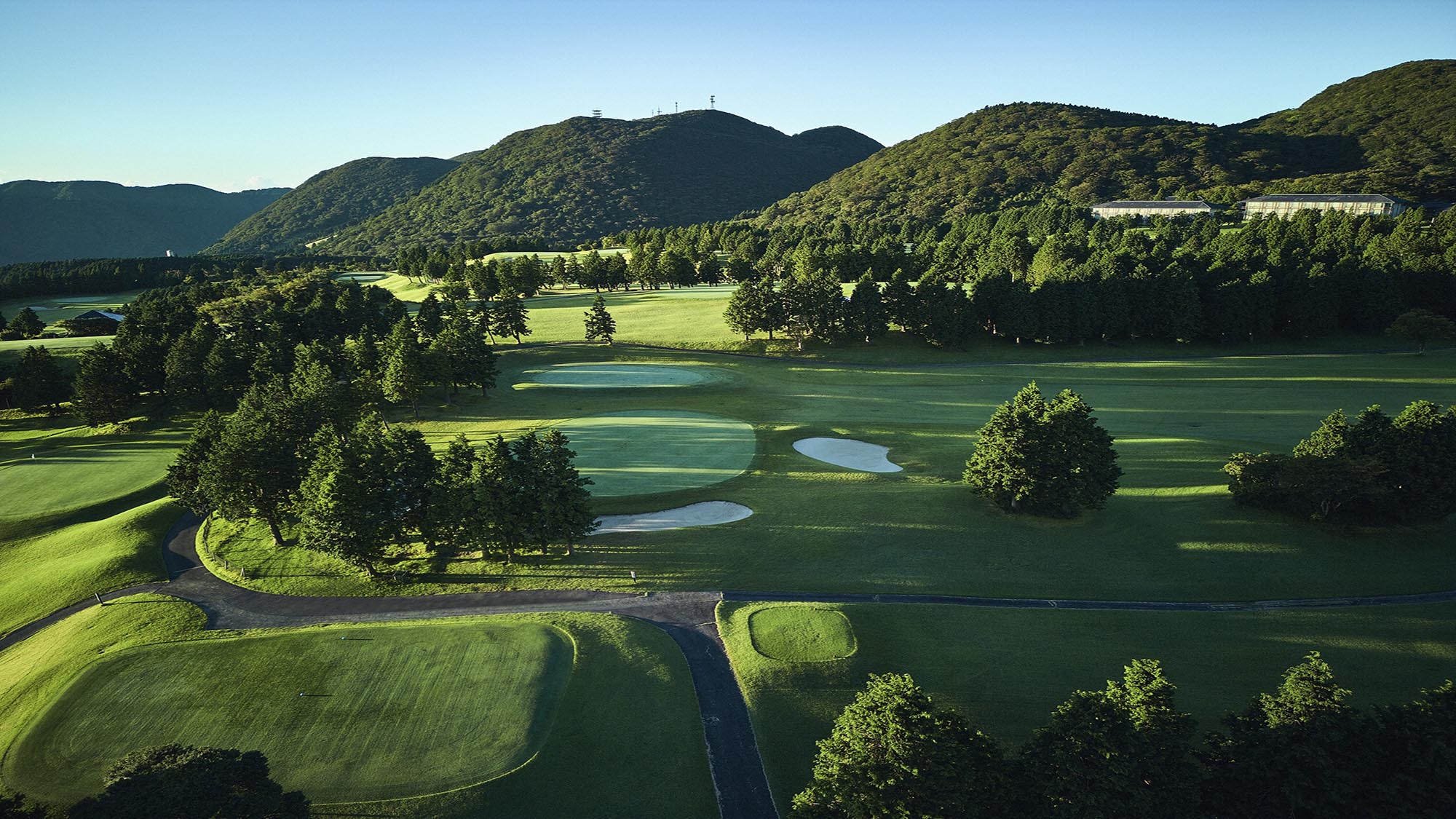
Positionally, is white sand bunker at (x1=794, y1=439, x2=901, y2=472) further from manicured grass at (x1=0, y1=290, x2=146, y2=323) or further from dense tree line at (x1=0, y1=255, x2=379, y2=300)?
dense tree line at (x1=0, y1=255, x2=379, y2=300)

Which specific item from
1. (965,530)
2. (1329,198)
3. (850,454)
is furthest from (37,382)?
(1329,198)

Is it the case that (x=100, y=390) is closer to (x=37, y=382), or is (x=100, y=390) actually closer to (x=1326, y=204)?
(x=37, y=382)

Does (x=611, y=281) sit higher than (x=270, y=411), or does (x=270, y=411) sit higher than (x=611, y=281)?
(x=611, y=281)

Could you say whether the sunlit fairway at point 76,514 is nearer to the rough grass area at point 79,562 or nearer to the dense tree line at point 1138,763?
the rough grass area at point 79,562

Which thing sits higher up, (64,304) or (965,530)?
(64,304)

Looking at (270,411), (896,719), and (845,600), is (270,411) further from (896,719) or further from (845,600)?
(896,719)

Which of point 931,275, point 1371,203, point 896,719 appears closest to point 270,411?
point 896,719

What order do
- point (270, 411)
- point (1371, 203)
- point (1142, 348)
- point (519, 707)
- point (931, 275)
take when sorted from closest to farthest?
point (519, 707)
point (270, 411)
point (1142, 348)
point (931, 275)
point (1371, 203)

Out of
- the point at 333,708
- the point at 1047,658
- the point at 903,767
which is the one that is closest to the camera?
the point at 903,767
